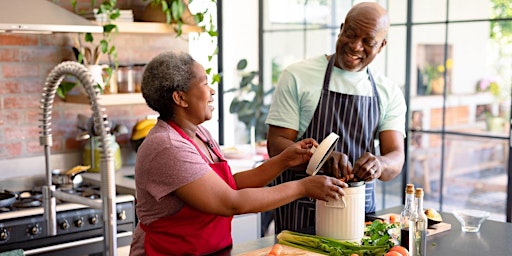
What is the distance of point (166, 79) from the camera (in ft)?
7.47

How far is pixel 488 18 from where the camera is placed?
14.7 feet

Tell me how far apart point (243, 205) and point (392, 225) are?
1.89 ft

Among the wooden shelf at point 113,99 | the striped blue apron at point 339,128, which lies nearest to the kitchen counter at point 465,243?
the striped blue apron at point 339,128

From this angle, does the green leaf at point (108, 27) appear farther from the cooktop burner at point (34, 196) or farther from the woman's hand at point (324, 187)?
the woman's hand at point (324, 187)

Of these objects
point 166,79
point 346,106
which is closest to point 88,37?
point 346,106

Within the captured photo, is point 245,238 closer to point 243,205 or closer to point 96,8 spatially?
point 96,8

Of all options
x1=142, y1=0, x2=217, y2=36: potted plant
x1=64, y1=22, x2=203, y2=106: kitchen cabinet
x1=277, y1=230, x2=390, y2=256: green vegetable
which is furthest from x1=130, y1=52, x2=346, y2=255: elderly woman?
x1=142, y1=0, x2=217, y2=36: potted plant

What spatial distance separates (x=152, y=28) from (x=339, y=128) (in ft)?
5.78

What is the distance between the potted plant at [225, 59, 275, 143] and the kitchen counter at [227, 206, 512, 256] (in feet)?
9.27

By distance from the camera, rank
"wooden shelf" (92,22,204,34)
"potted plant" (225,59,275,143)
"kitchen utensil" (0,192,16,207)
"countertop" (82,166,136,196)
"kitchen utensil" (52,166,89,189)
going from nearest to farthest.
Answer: "kitchen utensil" (0,192,16,207)
"countertop" (82,166,136,196)
"kitchen utensil" (52,166,89,189)
"wooden shelf" (92,22,204,34)
"potted plant" (225,59,275,143)

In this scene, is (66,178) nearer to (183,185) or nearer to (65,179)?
(65,179)

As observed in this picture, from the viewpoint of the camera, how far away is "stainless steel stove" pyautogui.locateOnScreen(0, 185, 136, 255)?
3.31 m

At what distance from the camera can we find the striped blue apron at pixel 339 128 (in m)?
2.87

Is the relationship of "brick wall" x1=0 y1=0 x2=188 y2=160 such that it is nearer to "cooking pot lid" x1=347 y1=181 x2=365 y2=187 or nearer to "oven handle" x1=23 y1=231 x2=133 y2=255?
"oven handle" x1=23 y1=231 x2=133 y2=255
